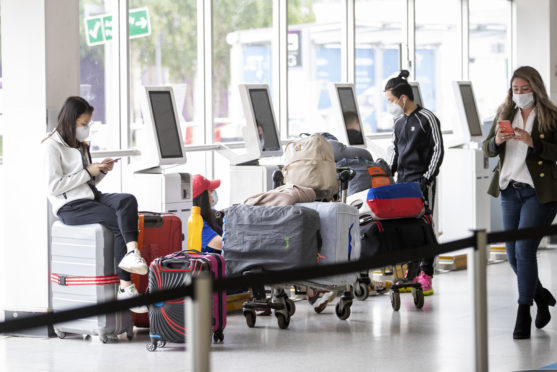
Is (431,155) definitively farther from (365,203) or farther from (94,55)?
(94,55)

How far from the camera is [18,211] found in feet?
20.6

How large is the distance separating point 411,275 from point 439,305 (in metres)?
0.35

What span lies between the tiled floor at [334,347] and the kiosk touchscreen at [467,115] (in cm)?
280

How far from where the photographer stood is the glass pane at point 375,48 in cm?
1355

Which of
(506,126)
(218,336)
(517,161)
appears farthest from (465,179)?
(218,336)

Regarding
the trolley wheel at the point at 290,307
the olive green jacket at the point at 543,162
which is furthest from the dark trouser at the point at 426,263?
the olive green jacket at the point at 543,162

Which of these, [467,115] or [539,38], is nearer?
[467,115]

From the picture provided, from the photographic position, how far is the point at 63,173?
19.6ft

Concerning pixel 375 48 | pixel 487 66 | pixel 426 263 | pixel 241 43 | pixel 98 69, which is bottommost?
pixel 426 263

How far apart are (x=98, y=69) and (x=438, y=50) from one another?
368 inches

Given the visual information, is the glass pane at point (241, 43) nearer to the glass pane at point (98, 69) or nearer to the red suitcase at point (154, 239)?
the glass pane at point (98, 69)

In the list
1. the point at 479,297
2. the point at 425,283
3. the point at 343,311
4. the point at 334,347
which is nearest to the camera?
the point at 479,297

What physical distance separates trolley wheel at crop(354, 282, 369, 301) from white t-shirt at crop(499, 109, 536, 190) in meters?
1.98

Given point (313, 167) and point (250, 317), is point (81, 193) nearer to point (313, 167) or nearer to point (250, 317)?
point (250, 317)
